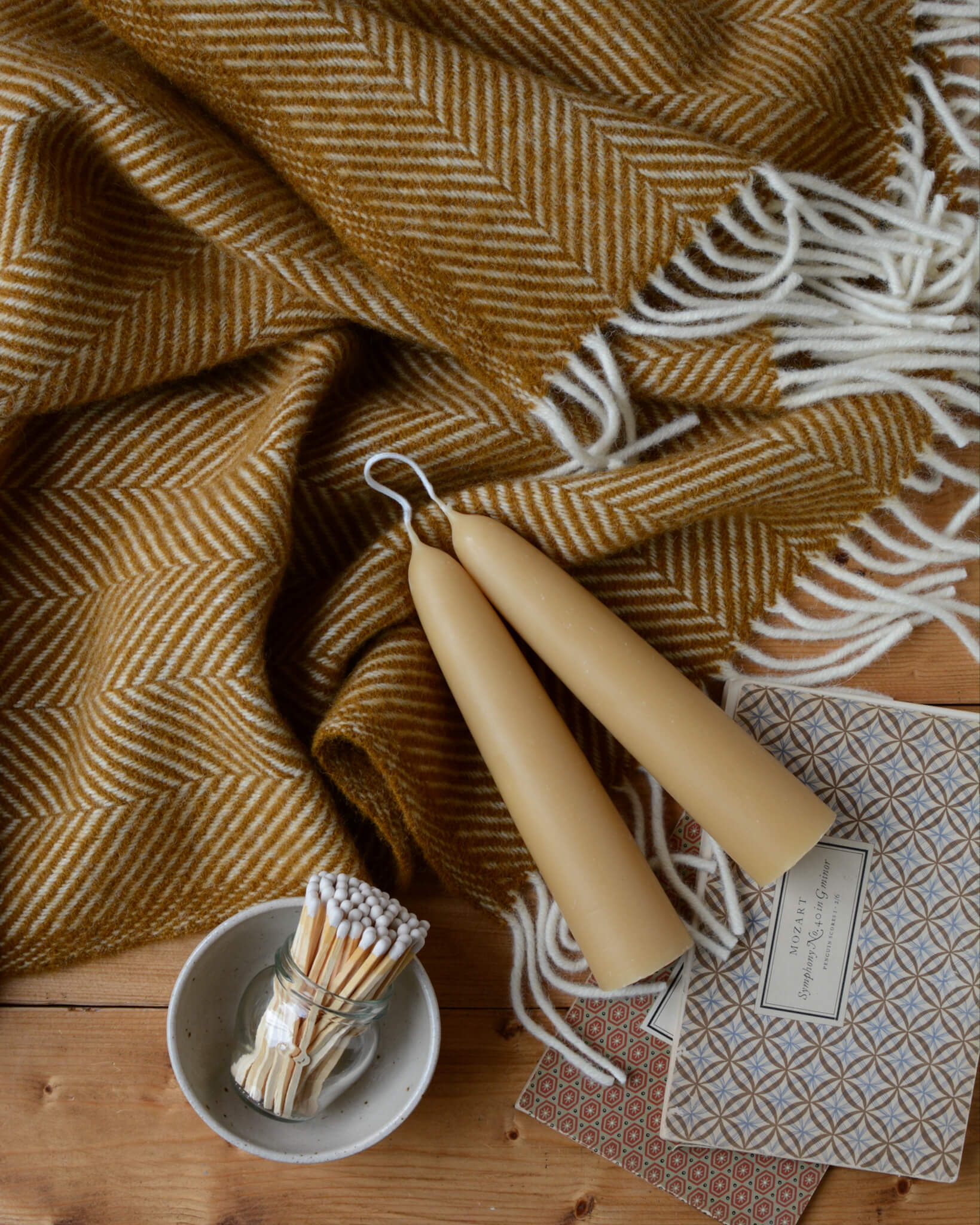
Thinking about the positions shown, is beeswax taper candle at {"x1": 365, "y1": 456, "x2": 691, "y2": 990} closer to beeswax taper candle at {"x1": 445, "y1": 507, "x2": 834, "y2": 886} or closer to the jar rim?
beeswax taper candle at {"x1": 445, "y1": 507, "x2": 834, "y2": 886}

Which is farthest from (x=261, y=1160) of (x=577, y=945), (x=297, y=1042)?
(x=577, y=945)

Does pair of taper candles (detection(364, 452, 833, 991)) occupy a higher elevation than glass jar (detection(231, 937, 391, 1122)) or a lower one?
higher

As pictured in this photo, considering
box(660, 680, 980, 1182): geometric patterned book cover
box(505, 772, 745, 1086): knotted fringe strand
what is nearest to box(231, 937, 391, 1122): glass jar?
box(505, 772, 745, 1086): knotted fringe strand

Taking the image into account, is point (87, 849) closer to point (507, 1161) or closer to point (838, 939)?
point (507, 1161)

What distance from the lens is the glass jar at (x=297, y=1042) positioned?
0.58 metres

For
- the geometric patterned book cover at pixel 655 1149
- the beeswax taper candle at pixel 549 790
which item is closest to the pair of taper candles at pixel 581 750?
the beeswax taper candle at pixel 549 790

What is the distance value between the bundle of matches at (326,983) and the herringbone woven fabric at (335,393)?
9 centimetres

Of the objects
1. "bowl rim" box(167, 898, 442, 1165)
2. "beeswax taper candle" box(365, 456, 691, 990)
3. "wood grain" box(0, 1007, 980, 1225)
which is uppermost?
"beeswax taper candle" box(365, 456, 691, 990)

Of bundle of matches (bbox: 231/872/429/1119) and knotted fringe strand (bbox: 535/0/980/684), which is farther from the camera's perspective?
knotted fringe strand (bbox: 535/0/980/684)

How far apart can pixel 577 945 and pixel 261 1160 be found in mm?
248

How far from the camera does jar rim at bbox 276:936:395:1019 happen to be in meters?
0.57

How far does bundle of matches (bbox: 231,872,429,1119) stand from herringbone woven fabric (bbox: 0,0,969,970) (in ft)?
0.28

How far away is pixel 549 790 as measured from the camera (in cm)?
63

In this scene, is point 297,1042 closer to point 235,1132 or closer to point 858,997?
point 235,1132
